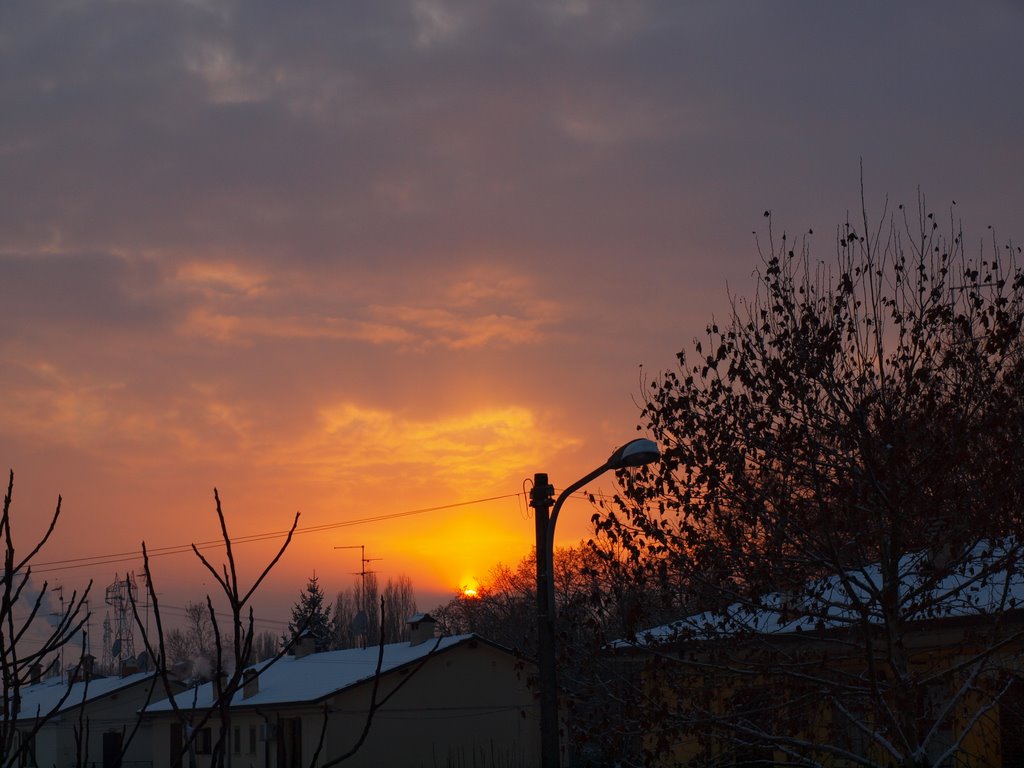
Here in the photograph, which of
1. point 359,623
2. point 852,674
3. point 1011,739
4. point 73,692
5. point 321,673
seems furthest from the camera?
point 73,692

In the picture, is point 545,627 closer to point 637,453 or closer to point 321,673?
point 637,453

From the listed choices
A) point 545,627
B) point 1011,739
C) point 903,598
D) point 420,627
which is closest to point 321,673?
point 420,627

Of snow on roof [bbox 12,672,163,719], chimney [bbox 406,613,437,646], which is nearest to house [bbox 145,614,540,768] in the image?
chimney [bbox 406,613,437,646]

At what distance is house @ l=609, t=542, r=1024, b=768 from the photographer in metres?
13.7

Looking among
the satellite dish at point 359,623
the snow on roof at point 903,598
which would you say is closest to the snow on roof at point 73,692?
the satellite dish at point 359,623

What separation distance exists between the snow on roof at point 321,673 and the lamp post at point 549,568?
22.2 metres

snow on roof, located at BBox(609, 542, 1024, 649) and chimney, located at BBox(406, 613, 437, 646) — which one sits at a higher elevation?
snow on roof, located at BBox(609, 542, 1024, 649)

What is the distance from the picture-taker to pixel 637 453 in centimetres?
1289

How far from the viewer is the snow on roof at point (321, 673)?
37938mm

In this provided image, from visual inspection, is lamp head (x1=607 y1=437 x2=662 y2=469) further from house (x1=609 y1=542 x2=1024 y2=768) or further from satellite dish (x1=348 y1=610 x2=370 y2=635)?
satellite dish (x1=348 y1=610 x2=370 y2=635)

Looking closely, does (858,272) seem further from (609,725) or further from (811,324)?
(609,725)

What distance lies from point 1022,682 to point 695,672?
4479mm

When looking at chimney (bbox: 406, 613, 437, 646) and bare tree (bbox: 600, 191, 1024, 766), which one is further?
chimney (bbox: 406, 613, 437, 646)

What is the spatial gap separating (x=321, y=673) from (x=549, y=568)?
31.0 metres
